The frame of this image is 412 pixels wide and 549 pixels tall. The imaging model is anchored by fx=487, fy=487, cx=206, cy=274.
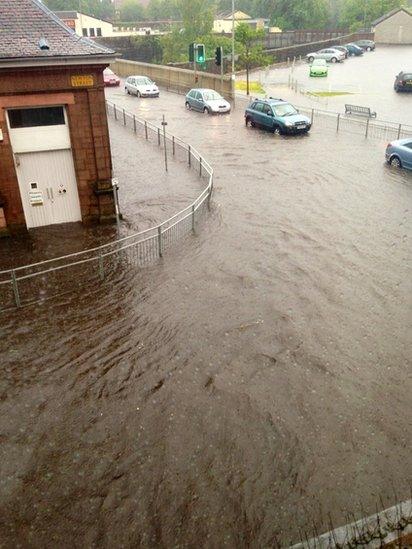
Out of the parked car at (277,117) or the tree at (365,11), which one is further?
the tree at (365,11)

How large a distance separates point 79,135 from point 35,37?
2.67m

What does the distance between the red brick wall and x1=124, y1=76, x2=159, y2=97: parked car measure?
28.6 meters

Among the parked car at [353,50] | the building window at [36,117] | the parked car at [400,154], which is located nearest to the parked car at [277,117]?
the parked car at [400,154]

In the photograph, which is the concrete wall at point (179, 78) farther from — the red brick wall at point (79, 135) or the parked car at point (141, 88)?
the red brick wall at point (79, 135)

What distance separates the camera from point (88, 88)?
13094 millimetres

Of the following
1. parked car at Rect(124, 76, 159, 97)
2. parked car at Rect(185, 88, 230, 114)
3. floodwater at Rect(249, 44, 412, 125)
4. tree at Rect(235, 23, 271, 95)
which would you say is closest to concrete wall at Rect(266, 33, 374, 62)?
floodwater at Rect(249, 44, 412, 125)

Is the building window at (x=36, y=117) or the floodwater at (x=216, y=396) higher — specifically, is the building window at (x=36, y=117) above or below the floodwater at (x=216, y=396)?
above

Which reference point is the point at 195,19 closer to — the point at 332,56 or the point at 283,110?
the point at 332,56

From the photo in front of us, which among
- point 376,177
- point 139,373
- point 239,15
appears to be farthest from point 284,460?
point 239,15

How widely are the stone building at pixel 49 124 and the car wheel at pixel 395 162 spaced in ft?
42.2

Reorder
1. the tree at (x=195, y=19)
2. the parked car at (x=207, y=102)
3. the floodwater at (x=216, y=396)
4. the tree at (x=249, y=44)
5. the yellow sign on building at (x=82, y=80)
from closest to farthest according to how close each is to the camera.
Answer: the floodwater at (x=216, y=396) → the yellow sign on building at (x=82, y=80) → the parked car at (x=207, y=102) → the tree at (x=249, y=44) → the tree at (x=195, y=19)

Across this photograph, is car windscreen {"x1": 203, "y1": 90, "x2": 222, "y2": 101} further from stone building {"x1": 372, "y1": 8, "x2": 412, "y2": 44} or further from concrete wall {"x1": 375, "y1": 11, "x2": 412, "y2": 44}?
concrete wall {"x1": 375, "y1": 11, "x2": 412, "y2": 44}

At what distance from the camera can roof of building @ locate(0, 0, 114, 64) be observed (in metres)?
12.1

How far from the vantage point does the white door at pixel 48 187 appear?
44.7 feet
